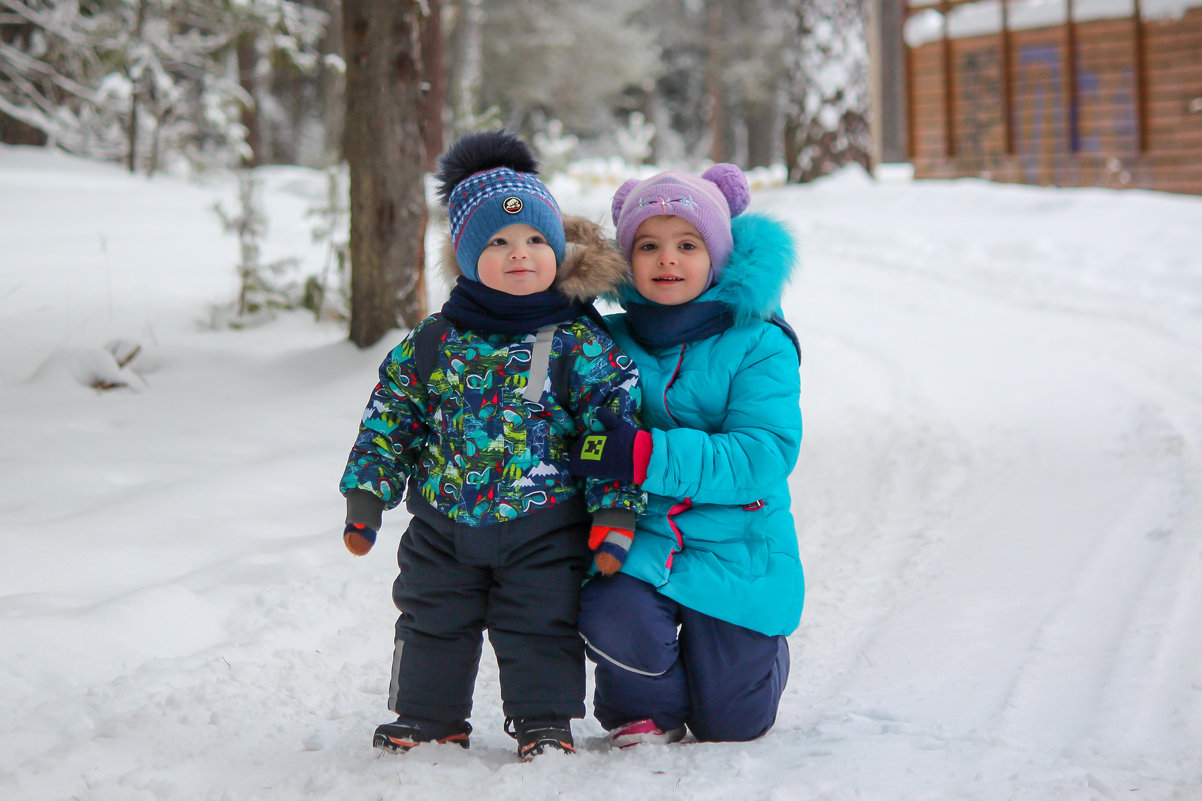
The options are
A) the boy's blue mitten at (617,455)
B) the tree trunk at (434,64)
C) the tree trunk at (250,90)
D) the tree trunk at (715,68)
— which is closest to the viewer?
the boy's blue mitten at (617,455)

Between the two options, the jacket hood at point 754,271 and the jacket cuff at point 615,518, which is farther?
the jacket hood at point 754,271

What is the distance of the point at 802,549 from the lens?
4082mm

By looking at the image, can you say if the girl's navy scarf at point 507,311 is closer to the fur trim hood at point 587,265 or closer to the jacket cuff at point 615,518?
the fur trim hood at point 587,265

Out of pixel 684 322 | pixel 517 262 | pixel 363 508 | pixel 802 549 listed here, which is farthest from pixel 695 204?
pixel 802 549

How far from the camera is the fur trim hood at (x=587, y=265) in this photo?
102 inches

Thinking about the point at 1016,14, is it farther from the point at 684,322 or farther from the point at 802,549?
the point at 684,322

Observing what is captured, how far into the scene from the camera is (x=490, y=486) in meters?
2.51

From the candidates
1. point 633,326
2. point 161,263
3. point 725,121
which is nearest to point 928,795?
point 633,326


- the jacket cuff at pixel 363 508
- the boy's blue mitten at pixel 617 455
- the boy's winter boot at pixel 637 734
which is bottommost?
the boy's winter boot at pixel 637 734

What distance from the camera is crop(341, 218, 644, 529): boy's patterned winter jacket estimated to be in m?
2.52

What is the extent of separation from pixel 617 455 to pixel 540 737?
701mm

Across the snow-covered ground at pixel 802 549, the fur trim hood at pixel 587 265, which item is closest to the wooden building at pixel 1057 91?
the snow-covered ground at pixel 802 549

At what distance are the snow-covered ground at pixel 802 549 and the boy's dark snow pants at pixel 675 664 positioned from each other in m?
0.11

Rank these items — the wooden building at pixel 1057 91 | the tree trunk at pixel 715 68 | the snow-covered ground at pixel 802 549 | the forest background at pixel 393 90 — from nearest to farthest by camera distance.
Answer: the snow-covered ground at pixel 802 549
the forest background at pixel 393 90
the wooden building at pixel 1057 91
the tree trunk at pixel 715 68
